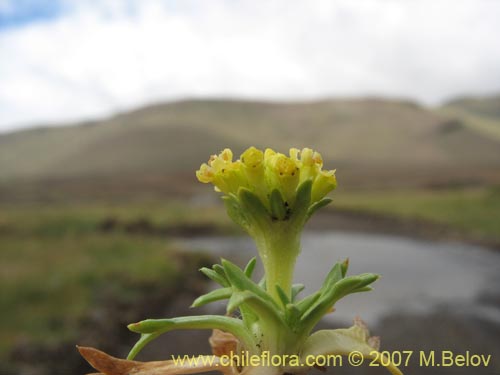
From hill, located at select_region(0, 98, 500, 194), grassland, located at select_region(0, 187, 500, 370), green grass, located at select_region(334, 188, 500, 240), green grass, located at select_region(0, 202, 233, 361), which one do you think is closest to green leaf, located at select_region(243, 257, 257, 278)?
green grass, located at select_region(0, 202, 233, 361)

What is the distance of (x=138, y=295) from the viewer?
645 inches

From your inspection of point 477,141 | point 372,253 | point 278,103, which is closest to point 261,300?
point 372,253

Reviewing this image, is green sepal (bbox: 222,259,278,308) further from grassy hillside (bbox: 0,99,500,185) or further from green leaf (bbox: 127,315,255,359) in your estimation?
grassy hillside (bbox: 0,99,500,185)

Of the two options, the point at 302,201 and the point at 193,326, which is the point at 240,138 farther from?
the point at 193,326

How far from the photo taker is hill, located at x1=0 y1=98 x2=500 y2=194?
106 metres

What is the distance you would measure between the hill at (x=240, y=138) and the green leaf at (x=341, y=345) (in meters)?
93.2

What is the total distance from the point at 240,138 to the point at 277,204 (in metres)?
117

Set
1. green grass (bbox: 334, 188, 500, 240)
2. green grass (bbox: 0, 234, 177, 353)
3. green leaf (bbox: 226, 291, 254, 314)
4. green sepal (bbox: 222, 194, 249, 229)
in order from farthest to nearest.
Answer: green grass (bbox: 334, 188, 500, 240)
green grass (bbox: 0, 234, 177, 353)
green sepal (bbox: 222, 194, 249, 229)
green leaf (bbox: 226, 291, 254, 314)

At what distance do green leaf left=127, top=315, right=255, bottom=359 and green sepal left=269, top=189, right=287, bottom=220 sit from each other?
10.4 inches

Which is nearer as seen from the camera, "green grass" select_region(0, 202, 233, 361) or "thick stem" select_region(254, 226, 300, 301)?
"thick stem" select_region(254, 226, 300, 301)

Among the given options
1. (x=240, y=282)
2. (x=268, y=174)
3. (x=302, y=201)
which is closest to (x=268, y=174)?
(x=268, y=174)

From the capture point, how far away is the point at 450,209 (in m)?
34.2

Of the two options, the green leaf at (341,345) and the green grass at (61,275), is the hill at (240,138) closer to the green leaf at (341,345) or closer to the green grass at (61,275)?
the green grass at (61,275)

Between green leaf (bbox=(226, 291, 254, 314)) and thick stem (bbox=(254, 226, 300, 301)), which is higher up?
thick stem (bbox=(254, 226, 300, 301))
